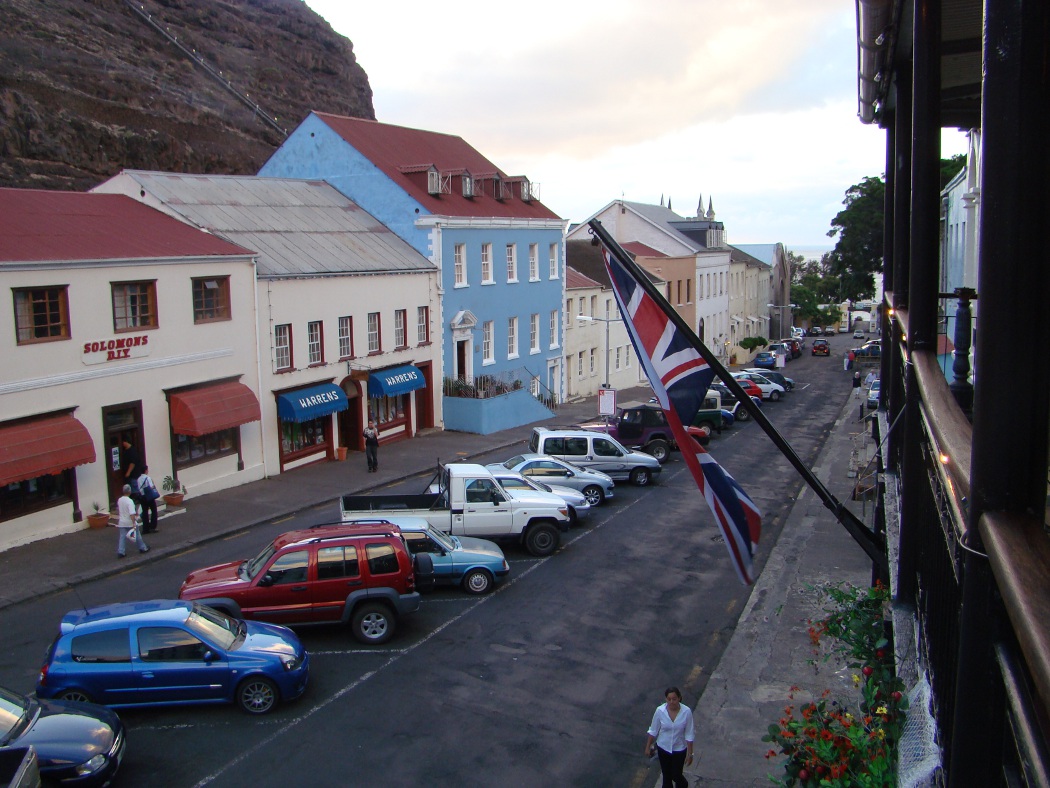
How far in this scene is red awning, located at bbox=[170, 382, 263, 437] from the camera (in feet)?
82.4

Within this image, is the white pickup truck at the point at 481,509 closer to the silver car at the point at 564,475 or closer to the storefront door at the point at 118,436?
the silver car at the point at 564,475

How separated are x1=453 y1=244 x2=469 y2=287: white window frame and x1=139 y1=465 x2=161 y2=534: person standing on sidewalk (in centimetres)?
1919

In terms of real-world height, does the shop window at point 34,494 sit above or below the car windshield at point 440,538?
above

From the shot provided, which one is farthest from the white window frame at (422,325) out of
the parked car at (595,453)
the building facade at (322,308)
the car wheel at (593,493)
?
the car wheel at (593,493)

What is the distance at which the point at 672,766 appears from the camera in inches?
415

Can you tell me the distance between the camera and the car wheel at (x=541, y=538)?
21.0 metres

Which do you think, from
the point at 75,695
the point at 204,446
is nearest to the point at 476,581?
the point at 75,695

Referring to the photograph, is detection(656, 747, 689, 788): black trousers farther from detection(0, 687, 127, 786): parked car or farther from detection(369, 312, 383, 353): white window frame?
detection(369, 312, 383, 353): white window frame

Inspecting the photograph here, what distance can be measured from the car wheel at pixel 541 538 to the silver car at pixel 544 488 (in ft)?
5.19

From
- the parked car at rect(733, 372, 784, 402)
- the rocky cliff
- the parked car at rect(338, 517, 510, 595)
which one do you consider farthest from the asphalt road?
the rocky cliff

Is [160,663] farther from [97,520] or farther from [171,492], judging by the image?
[171,492]

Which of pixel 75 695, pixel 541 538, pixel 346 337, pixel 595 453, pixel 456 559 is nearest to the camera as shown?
pixel 75 695

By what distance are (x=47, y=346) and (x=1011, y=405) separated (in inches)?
904

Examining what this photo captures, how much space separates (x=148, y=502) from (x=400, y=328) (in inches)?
604
